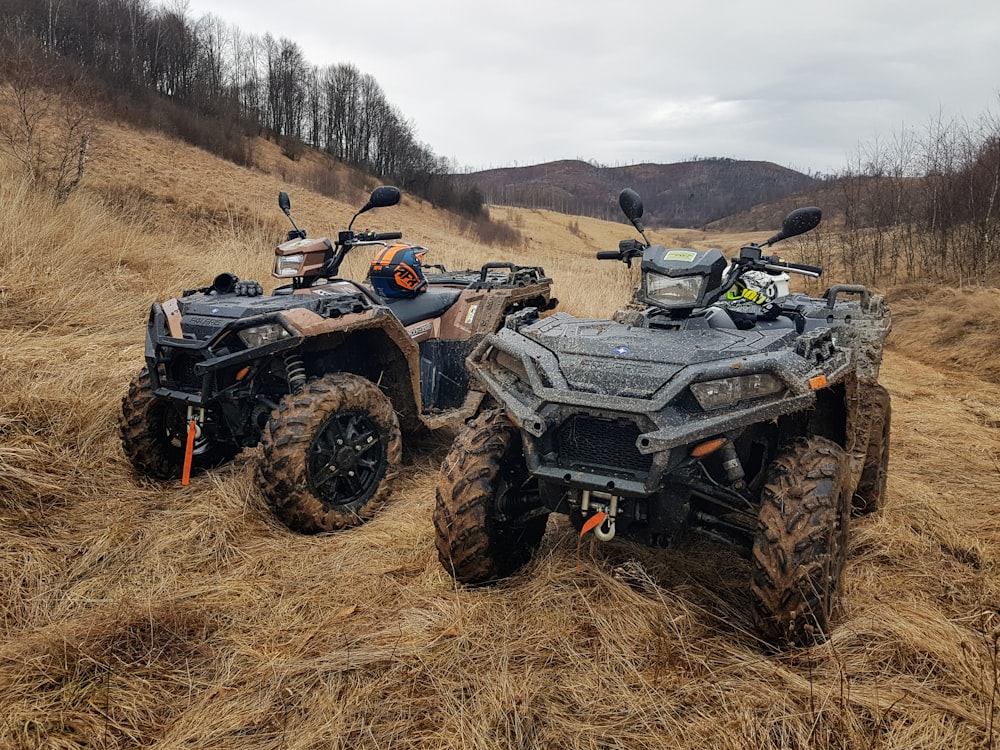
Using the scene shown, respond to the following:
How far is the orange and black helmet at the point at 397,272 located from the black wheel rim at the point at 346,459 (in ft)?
4.21

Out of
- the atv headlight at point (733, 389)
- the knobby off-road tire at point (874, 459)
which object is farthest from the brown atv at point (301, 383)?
the knobby off-road tire at point (874, 459)

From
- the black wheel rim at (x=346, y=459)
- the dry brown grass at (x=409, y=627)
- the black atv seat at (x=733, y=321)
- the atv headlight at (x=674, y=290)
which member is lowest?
the dry brown grass at (x=409, y=627)

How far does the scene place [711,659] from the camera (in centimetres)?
250

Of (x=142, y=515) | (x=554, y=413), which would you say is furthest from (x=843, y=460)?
(x=142, y=515)

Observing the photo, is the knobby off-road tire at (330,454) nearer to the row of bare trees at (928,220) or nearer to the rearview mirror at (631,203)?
the rearview mirror at (631,203)

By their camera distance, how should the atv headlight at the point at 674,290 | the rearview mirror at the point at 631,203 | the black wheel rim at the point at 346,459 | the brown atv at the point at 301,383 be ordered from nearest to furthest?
the atv headlight at the point at 674,290, the rearview mirror at the point at 631,203, the brown atv at the point at 301,383, the black wheel rim at the point at 346,459

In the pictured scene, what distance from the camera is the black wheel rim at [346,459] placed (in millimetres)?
3771

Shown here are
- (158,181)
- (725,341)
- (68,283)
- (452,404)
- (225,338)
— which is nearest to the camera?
(725,341)

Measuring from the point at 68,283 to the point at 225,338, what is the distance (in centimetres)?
408

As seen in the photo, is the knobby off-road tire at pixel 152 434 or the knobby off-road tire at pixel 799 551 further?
the knobby off-road tire at pixel 152 434

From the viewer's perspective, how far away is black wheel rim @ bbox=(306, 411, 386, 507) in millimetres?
3771

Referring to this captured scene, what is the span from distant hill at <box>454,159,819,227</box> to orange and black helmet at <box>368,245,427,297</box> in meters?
72.1

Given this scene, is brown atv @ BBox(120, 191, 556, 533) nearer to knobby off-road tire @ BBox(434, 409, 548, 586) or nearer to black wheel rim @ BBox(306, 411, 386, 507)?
black wheel rim @ BBox(306, 411, 386, 507)

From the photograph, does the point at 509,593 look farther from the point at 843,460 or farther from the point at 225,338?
the point at 225,338
